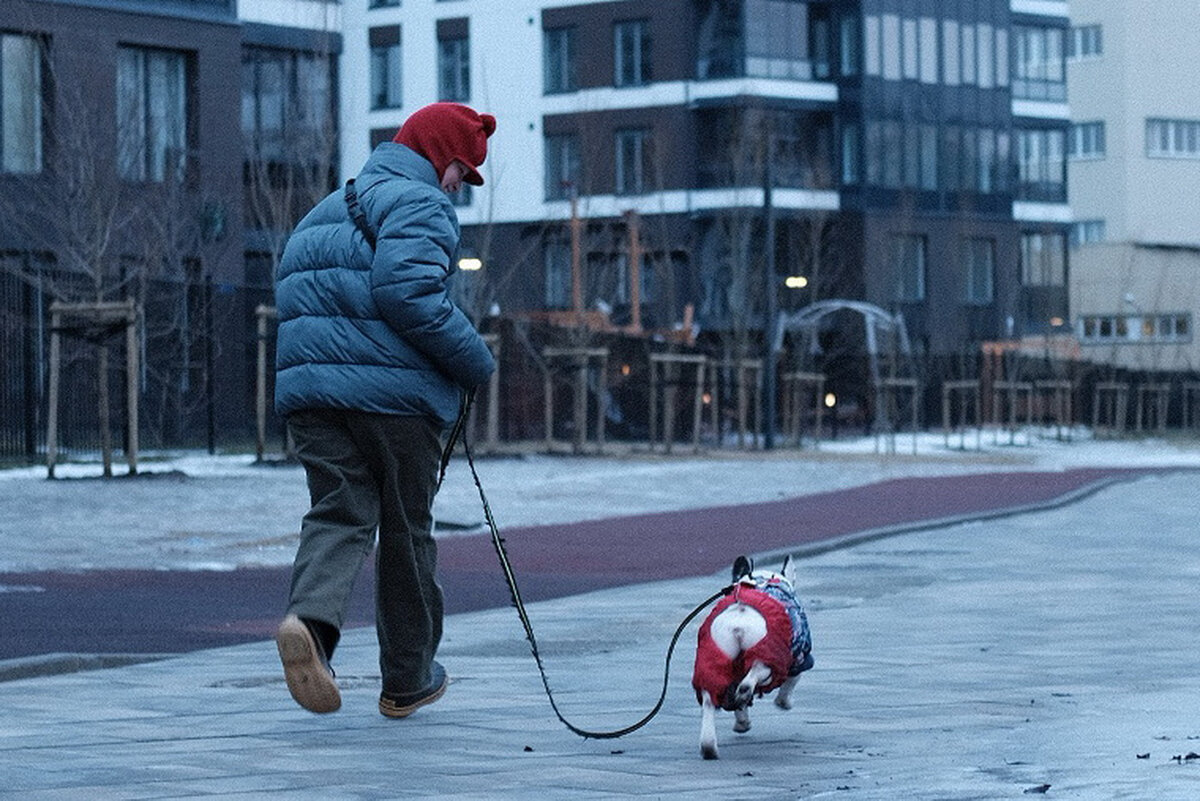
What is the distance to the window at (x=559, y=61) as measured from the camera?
68875 millimetres

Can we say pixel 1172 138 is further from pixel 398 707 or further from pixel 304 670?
pixel 304 670

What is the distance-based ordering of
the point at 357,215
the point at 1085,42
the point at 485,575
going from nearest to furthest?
the point at 357,215 < the point at 485,575 < the point at 1085,42

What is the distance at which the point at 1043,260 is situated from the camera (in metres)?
76.8

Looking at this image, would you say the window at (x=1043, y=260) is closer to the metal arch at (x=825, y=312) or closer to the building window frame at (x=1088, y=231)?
the building window frame at (x=1088, y=231)

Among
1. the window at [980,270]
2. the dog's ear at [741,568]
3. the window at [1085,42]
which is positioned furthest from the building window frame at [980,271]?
the dog's ear at [741,568]

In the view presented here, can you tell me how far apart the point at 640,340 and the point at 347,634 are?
31.7m

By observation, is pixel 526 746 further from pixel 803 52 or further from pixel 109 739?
pixel 803 52

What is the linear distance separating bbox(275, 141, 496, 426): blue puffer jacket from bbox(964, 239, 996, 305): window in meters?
65.7

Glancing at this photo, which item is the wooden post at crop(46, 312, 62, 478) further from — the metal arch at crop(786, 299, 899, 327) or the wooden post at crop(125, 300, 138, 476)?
the metal arch at crop(786, 299, 899, 327)

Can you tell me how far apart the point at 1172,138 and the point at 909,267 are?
22.6 meters

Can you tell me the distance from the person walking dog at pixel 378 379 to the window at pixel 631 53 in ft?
198

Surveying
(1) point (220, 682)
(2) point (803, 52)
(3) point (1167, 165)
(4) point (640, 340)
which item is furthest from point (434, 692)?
(3) point (1167, 165)

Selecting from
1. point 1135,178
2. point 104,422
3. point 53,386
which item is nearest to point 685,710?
point 53,386

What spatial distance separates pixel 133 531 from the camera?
18.2 m
